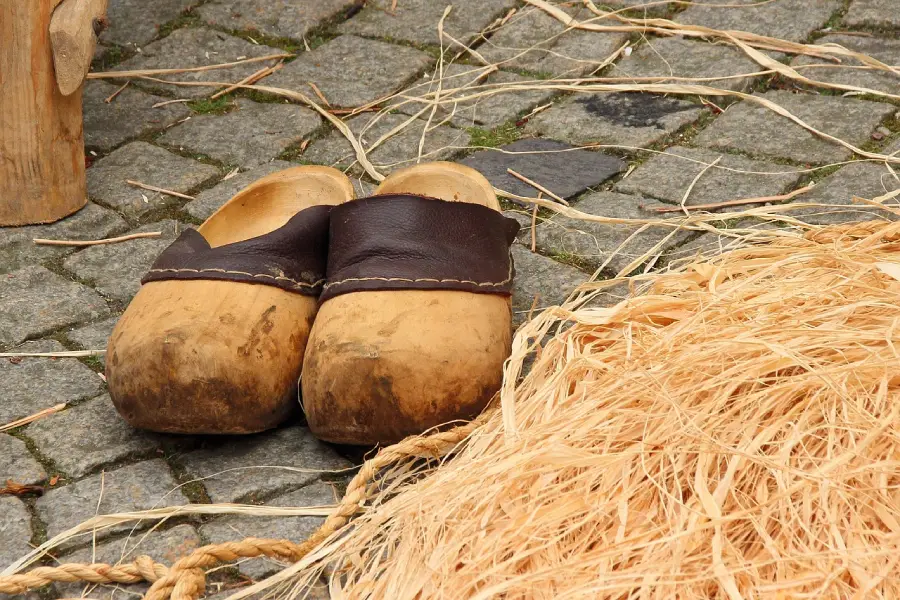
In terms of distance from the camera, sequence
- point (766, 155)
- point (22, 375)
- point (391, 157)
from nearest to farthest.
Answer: point (22, 375)
point (766, 155)
point (391, 157)

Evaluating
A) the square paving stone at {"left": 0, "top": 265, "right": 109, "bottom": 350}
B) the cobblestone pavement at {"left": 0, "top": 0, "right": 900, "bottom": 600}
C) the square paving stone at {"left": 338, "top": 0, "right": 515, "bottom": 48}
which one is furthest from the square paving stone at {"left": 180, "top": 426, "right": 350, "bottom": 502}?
the square paving stone at {"left": 338, "top": 0, "right": 515, "bottom": 48}

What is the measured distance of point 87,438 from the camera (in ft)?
6.98

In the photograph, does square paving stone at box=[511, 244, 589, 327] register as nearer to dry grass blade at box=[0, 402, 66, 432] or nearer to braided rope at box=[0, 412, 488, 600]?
braided rope at box=[0, 412, 488, 600]

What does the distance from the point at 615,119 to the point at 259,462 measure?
5.58ft

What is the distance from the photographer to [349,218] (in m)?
2.17

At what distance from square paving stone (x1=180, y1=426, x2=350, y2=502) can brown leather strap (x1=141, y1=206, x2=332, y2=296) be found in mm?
299

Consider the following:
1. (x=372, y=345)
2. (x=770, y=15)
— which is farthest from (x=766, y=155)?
(x=372, y=345)

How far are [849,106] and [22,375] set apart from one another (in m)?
2.31

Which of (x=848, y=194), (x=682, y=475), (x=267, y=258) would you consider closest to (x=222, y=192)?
(x=267, y=258)

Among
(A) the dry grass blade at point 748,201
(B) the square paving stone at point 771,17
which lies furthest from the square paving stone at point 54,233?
(B) the square paving stone at point 771,17

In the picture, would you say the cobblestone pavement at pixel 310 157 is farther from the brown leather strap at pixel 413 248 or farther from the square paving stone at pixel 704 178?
the brown leather strap at pixel 413 248

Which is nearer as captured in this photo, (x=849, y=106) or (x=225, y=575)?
(x=225, y=575)

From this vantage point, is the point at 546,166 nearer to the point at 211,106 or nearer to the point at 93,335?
the point at 211,106

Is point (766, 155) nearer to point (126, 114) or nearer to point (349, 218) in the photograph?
point (349, 218)
